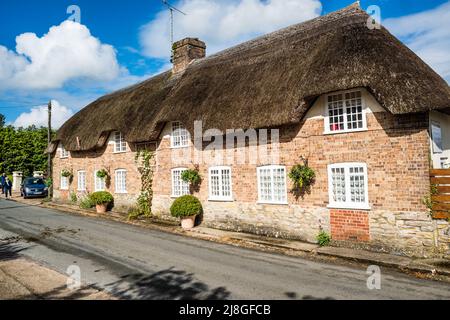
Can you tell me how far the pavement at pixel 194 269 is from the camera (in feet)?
22.4

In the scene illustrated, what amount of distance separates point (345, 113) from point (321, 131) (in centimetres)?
95

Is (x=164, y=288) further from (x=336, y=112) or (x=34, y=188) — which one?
(x=34, y=188)

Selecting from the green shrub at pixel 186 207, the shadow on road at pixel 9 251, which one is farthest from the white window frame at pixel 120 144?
the shadow on road at pixel 9 251

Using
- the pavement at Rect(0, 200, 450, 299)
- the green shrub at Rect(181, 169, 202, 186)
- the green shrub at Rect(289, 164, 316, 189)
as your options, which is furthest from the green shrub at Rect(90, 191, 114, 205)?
the green shrub at Rect(289, 164, 316, 189)

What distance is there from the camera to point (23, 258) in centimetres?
952

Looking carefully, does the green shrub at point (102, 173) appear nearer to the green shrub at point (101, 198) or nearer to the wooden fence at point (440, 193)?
the green shrub at point (101, 198)

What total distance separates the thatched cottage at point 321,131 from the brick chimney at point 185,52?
270cm

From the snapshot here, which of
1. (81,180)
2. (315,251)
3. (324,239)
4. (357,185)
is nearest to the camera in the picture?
(315,251)

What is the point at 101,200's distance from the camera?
62.8 feet

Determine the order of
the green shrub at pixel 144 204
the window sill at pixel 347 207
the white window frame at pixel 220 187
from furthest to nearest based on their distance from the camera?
1. the green shrub at pixel 144 204
2. the white window frame at pixel 220 187
3. the window sill at pixel 347 207

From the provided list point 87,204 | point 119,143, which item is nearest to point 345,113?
point 119,143
